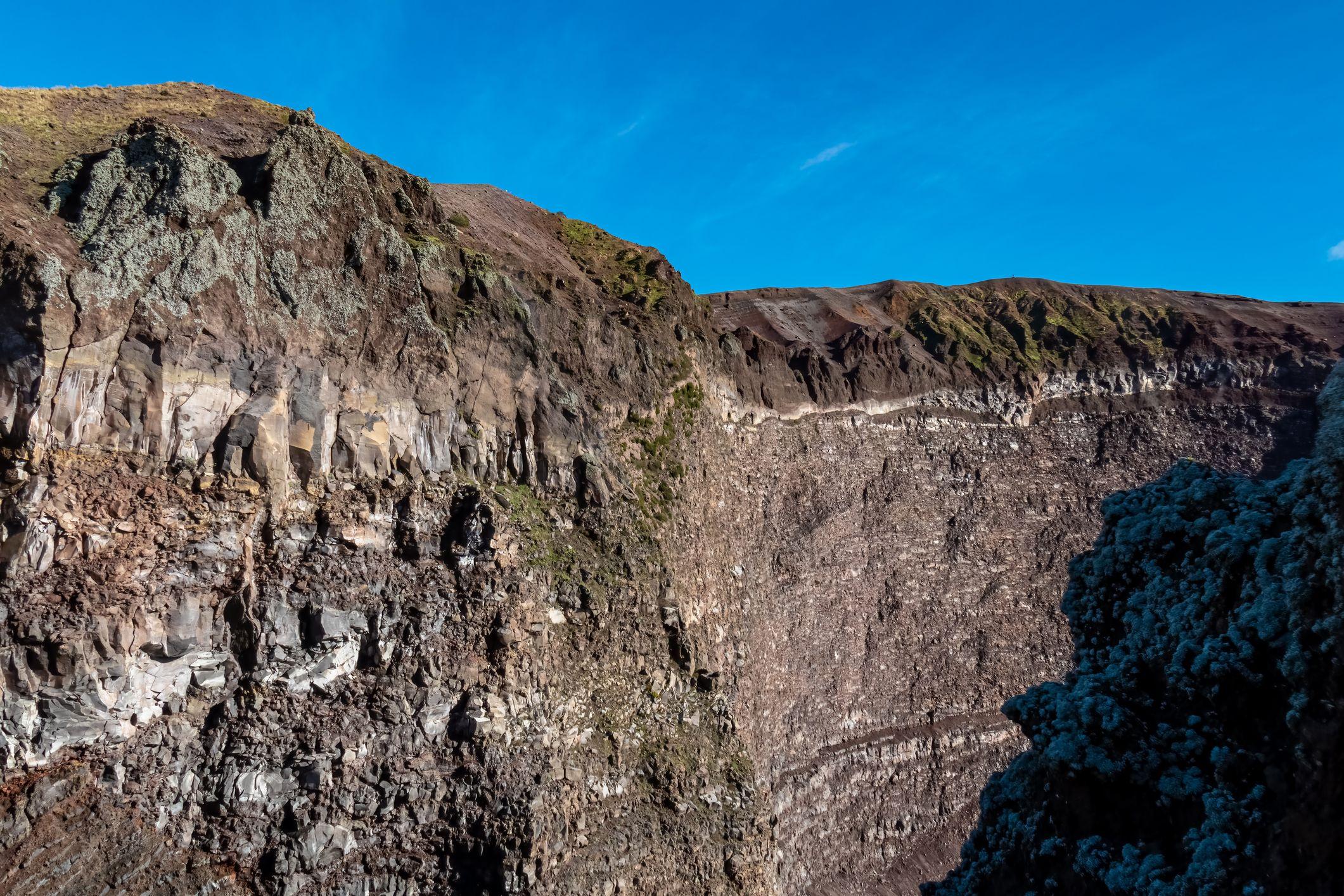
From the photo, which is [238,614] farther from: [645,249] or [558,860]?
[645,249]

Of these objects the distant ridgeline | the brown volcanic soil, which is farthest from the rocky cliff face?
the distant ridgeline

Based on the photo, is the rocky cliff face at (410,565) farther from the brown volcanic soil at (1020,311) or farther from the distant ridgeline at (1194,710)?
the distant ridgeline at (1194,710)

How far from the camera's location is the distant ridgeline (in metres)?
5.26

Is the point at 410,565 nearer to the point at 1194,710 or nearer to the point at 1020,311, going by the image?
the point at 1194,710

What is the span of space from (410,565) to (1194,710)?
619 inches

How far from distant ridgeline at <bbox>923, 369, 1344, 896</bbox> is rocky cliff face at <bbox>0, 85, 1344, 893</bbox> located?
12.5 m

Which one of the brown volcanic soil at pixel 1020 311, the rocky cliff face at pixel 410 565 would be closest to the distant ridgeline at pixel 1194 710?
the rocky cliff face at pixel 410 565

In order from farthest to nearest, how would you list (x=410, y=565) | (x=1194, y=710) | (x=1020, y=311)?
(x=1020, y=311) → (x=410, y=565) → (x=1194, y=710)

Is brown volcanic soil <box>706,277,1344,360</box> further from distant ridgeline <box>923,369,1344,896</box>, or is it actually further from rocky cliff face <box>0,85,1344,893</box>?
distant ridgeline <box>923,369,1344,896</box>

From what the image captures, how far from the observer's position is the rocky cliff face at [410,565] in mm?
14711

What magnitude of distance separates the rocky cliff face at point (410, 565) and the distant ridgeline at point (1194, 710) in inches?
494

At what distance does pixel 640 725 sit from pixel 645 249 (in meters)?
19.4

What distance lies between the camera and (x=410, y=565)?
18531 millimetres

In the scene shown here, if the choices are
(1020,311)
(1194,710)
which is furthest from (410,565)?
(1020,311)
